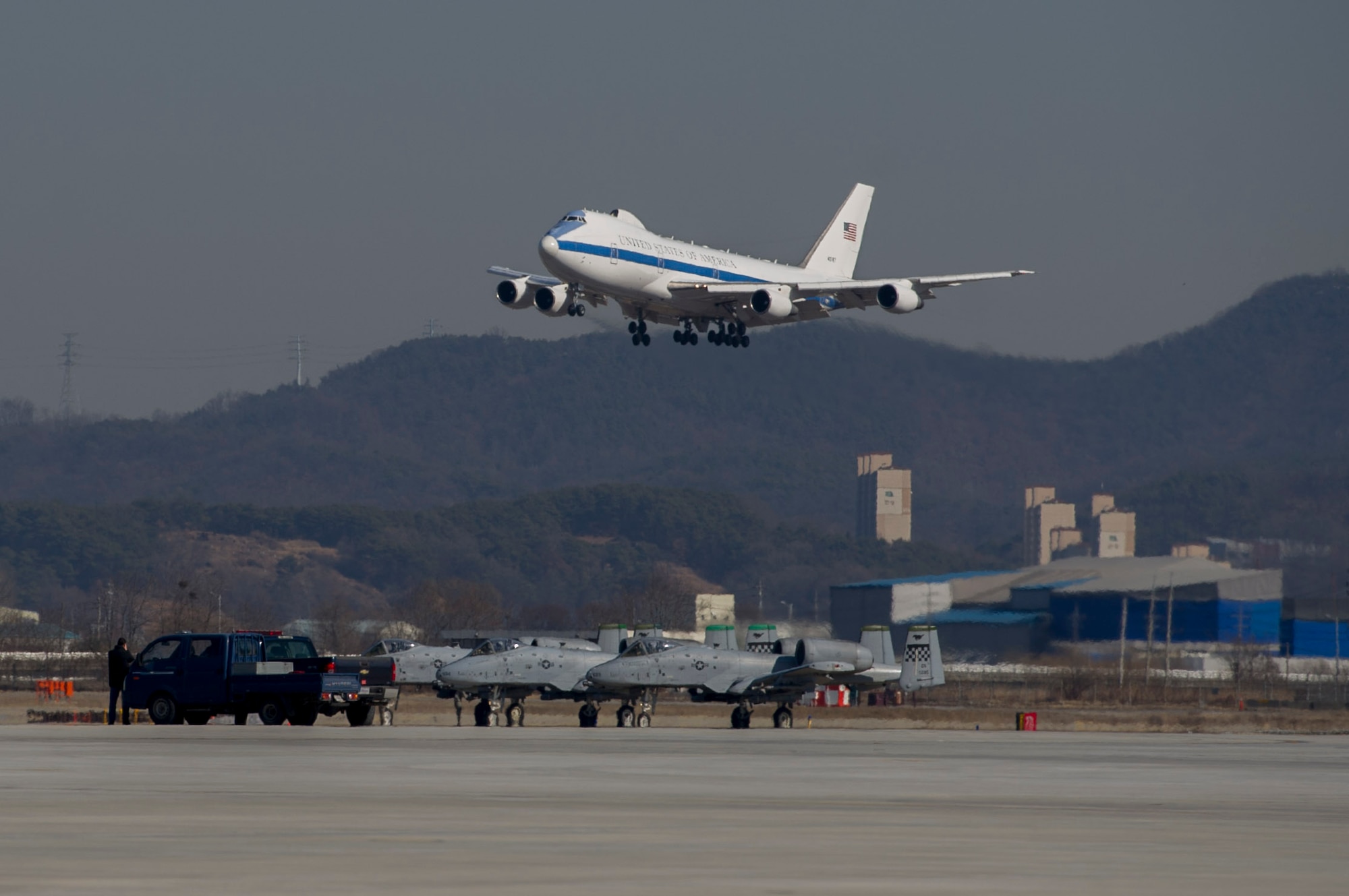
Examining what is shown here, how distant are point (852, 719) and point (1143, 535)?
112 metres

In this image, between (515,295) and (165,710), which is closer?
(165,710)

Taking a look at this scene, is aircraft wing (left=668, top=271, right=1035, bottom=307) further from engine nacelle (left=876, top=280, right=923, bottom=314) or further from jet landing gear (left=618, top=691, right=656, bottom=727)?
jet landing gear (left=618, top=691, right=656, bottom=727)

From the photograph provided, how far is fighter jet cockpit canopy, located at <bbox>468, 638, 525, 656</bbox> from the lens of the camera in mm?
50594

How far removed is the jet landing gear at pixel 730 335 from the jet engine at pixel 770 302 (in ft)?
5.55

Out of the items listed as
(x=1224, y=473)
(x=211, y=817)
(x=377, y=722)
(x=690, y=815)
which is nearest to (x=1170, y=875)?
(x=690, y=815)

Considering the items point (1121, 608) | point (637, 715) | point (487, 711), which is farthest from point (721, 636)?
point (1121, 608)

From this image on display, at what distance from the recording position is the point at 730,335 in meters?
66.6

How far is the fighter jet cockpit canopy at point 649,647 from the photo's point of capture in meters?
48.5

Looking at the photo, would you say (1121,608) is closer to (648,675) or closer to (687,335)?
(687,335)

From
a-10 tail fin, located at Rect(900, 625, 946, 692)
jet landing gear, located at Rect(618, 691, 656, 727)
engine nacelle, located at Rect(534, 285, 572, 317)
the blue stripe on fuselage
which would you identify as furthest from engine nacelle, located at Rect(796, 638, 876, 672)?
engine nacelle, located at Rect(534, 285, 572, 317)

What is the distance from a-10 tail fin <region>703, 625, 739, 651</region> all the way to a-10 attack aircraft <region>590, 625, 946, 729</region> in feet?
35.7

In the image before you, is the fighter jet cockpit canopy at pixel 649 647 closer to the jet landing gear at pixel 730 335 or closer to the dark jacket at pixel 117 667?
the dark jacket at pixel 117 667

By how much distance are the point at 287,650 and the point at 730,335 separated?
29508mm

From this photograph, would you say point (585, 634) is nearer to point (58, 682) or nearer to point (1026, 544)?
point (58, 682)
